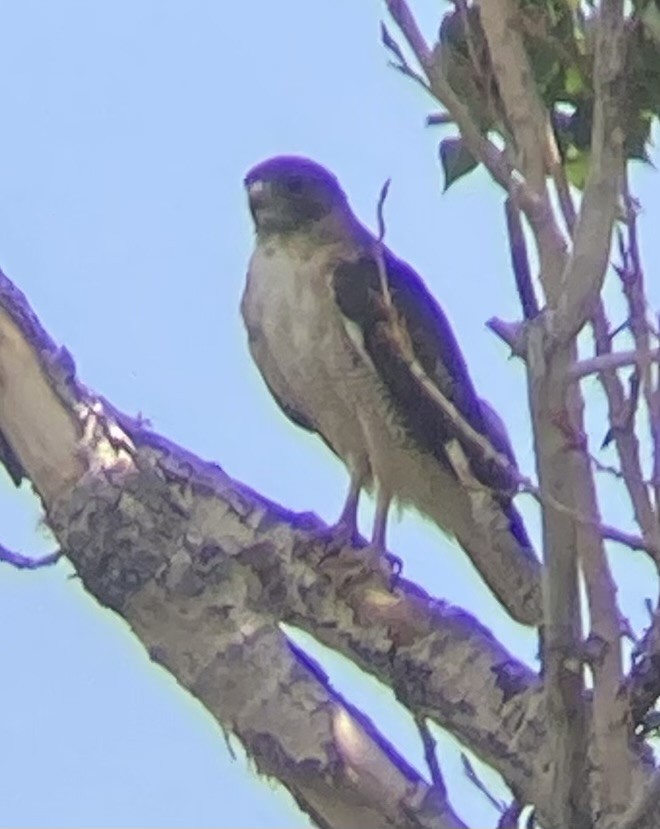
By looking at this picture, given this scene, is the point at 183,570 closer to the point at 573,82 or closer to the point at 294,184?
the point at 573,82

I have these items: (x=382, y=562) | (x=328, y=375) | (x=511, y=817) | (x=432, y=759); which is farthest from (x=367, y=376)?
(x=511, y=817)

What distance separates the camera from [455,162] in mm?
1590

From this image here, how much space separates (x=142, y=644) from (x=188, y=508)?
170 mm

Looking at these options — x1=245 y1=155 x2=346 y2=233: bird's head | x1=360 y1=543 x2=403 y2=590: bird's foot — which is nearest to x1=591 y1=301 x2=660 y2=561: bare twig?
x1=360 y1=543 x2=403 y2=590: bird's foot

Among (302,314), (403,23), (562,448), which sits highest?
(302,314)

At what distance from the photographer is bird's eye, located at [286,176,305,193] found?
265cm

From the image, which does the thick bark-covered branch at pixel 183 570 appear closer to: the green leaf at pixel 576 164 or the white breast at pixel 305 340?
the white breast at pixel 305 340

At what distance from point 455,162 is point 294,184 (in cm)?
109

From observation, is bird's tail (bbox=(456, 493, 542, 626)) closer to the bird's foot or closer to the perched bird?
the perched bird

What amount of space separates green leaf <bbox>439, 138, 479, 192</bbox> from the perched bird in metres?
0.61

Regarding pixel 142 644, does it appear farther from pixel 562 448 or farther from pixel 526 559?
pixel 562 448

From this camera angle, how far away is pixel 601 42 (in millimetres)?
1171

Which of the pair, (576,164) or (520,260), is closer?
(520,260)

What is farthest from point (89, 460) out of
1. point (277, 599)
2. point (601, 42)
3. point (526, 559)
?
point (601, 42)
